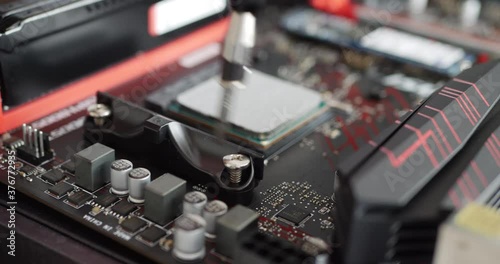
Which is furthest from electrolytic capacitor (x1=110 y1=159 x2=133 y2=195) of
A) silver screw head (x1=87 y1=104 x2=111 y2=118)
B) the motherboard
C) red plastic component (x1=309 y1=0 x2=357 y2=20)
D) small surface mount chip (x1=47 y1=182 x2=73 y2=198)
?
red plastic component (x1=309 y1=0 x2=357 y2=20)

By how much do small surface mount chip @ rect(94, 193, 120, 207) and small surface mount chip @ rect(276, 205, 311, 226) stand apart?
0.41 meters

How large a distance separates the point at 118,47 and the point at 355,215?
124cm

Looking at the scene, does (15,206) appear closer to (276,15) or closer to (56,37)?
(56,37)

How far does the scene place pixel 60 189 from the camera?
179 centimetres

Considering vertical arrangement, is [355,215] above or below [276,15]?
above

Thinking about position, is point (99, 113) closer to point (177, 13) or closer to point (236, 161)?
point (236, 161)

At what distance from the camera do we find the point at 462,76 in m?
1.87

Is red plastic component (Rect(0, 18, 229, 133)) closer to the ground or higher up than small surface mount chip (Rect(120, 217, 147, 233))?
higher up

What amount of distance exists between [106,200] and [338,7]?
4.95ft

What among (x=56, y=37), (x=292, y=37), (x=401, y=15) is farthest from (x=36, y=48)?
(x=401, y=15)

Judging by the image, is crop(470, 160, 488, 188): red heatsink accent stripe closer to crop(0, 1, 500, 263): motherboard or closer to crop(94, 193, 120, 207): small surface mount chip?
crop(0, 1, 500, 263): motherboard

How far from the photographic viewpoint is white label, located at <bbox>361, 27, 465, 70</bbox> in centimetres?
255

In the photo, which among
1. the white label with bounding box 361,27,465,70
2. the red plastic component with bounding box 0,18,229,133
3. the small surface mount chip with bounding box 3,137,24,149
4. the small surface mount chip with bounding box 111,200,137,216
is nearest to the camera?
the small surface mount chip with bounding box 111,200,137,216

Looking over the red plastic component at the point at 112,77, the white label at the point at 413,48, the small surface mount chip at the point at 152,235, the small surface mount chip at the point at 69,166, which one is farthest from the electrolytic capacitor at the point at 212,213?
the white label at the point at 413,48
